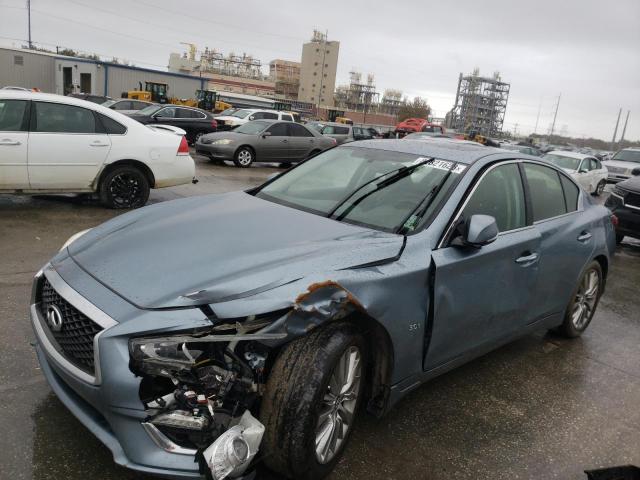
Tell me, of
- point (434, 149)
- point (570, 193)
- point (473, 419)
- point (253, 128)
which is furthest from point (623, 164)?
point (473, 419)

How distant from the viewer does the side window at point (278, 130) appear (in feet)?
54.2

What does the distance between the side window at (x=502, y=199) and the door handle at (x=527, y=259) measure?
0.67 feet

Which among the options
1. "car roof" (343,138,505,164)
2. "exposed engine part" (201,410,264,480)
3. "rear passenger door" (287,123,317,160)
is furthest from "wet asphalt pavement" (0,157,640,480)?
"rear passenger door" (287,123,317,160)

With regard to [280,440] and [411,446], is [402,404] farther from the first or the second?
[280,440]

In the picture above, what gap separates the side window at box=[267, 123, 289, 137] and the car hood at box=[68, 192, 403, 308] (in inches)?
529

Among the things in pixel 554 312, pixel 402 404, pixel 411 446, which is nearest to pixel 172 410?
pixel 411 446

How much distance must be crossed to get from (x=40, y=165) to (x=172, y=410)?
5.99m

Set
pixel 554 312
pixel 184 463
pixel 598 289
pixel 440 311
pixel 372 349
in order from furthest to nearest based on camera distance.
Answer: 1. pixel 598 289
2. pixel 554 312
3. pixel 440 311
4. pixel 372 349
5. pixel 184 463

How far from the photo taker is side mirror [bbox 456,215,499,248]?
2.95 metres

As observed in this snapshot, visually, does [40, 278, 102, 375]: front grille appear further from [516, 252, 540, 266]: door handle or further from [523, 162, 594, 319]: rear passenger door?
[523, 162, 594, 319]: rear passenger door

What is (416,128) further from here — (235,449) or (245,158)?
(235,449)

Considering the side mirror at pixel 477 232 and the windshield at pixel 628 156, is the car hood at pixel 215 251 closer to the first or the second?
the side mirror at pixel 477 232

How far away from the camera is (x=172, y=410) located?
2.11m

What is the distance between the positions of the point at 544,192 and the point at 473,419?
189cm
